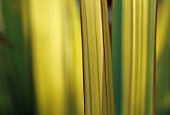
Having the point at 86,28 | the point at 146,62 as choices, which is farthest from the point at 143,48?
the point at 86,28

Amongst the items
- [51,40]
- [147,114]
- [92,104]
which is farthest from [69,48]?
[147,114]

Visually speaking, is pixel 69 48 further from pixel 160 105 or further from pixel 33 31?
pixel 160 105

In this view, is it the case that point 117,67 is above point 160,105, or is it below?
above

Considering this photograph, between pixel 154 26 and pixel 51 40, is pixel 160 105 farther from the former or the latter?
pixel 51 40

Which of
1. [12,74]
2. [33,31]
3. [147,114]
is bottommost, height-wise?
[147,114]

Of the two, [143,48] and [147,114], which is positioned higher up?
[143,48]

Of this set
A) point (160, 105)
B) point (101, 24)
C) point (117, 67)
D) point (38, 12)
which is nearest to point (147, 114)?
point (160, 105)
